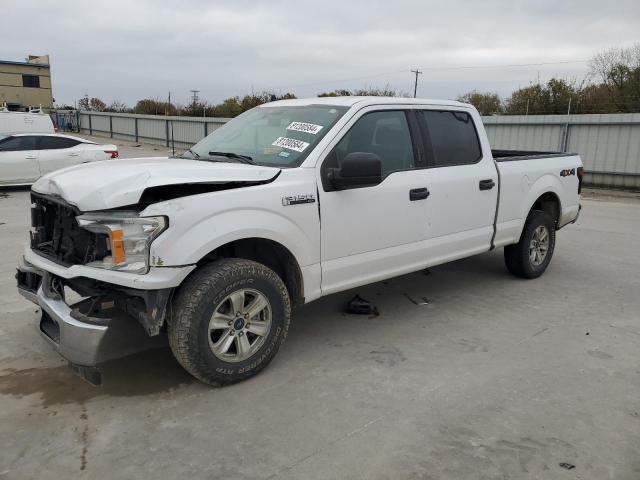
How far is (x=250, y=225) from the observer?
3.54m

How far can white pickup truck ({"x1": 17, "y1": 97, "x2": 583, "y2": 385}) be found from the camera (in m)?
3.26

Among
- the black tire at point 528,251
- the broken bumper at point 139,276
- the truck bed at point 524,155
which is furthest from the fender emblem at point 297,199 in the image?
the black tire at point 528,251

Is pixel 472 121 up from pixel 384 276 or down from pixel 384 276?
up

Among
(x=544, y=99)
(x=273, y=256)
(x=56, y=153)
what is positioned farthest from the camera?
(x=544, y=99)

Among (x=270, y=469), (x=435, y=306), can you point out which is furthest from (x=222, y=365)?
(x=435, y=306)

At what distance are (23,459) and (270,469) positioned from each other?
1.28m

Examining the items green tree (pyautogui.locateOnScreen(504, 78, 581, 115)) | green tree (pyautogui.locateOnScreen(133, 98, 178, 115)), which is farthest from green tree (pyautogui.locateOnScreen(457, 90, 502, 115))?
green tree (pyautogui.locateOnScreen(133, 98, 178, 115))

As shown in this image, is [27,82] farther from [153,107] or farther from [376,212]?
[376,212]

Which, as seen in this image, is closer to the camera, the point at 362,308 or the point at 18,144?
the point at 362,308

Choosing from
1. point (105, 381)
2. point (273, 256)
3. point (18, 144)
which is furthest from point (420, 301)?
point (18, 144)

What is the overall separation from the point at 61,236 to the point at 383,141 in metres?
2.52

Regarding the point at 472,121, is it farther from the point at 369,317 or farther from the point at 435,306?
the point at 369,317

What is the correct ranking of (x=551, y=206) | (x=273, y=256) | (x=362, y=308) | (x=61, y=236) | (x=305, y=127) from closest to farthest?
(x=61, y=236) < (x=273, y=256) < (x=305, y=127) < (x=362, y=308) < (x=551, y=206)

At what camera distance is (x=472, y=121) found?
547 centimetres
